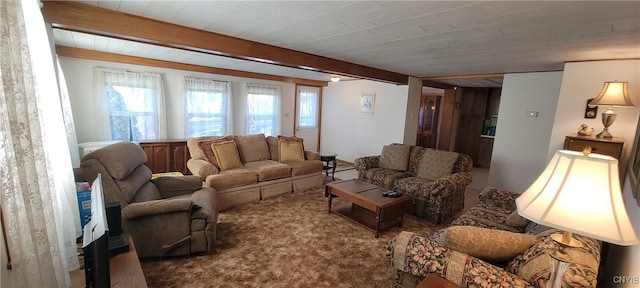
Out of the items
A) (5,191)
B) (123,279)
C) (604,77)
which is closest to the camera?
(5,191)

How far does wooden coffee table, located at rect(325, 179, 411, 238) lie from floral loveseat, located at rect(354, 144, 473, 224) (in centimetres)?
42

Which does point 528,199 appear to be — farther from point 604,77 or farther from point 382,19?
Answer: point 604,77

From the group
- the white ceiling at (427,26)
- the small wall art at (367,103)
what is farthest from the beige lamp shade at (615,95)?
the small wall art at (367,103)

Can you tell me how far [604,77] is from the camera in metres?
2.92

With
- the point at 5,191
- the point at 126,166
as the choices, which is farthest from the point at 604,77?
the point at 126,166

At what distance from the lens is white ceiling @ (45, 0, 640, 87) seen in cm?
172

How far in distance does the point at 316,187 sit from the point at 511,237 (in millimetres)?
3288

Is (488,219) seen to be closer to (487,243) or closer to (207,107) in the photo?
(487,243)

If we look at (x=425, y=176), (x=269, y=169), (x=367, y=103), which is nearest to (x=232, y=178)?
(x=269, y=169)

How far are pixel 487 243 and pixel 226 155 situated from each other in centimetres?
336

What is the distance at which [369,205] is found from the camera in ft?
9.68

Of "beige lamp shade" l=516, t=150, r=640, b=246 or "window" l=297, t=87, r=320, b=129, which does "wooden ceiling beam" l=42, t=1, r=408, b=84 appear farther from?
"window" l=297, t=87, r=320, b=129

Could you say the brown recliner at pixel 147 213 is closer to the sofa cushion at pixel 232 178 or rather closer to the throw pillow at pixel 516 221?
the sofa cushion at pixel 232 178

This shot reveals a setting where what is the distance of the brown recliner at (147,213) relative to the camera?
85.4 inches
